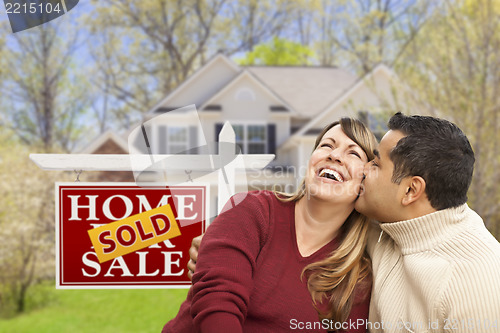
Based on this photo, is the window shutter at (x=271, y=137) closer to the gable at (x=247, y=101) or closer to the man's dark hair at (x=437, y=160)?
the gable at (x=247, y=101)

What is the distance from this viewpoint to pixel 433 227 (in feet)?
4.12

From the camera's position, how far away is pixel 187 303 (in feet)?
4.62

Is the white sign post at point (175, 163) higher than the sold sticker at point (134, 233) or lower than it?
higher

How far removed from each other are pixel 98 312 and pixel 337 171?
800cm

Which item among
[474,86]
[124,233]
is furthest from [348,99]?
[124,233]

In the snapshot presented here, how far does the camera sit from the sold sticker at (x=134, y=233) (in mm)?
1931

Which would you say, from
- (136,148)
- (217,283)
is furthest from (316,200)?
(136,148)

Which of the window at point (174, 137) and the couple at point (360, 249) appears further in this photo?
the window at point (174, 137)

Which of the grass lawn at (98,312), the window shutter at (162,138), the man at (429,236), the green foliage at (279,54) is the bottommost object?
the grass lawn at (98,312)

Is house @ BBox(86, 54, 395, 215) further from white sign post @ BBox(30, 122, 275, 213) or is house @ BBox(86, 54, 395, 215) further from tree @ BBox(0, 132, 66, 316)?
white sign post @ BBox(30, 122, 275, 213)

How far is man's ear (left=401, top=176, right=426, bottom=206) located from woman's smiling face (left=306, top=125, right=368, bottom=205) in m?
0.15

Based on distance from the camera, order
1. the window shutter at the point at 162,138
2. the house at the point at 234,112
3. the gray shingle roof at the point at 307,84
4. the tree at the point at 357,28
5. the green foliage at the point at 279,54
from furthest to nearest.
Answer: the green foliage at the point at 279,54 < the tree at the point at 357,28 < the gray shingle roof at the point at 307,84 < the window shutter at the point at 162,138 < the house at the point at 234,112

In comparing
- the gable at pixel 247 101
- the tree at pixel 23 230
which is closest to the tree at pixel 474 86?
the gable at pixel 247 101

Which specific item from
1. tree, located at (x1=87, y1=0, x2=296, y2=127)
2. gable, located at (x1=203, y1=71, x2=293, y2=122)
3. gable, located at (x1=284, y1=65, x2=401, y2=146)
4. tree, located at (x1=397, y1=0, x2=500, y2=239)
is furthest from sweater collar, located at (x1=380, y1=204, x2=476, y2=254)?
A: tree, located at (x1=87, y1=0, x2=296, y2=127)
